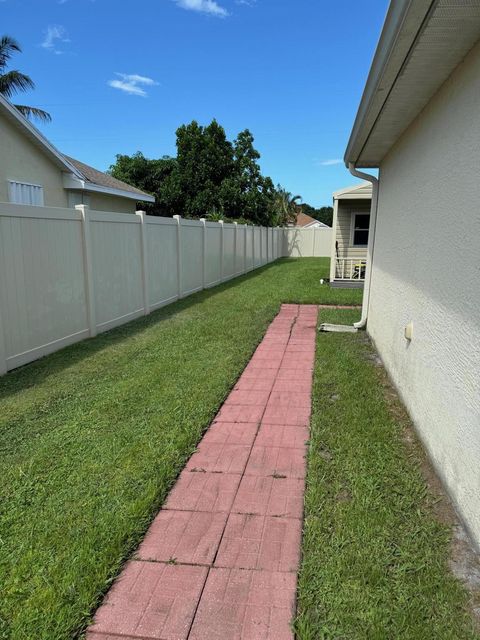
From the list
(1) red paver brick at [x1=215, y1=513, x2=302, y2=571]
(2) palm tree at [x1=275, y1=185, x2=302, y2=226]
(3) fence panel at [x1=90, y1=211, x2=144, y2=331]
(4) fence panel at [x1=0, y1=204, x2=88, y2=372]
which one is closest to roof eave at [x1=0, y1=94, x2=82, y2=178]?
(3) fence panel at [x1=90, y1=211, x2=144, y2=331]

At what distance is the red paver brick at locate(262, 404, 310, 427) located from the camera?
397 centimetres

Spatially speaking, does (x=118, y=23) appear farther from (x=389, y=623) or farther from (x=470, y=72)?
(x=389, y=623)

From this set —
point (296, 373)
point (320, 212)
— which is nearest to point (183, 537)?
point (296, 373)

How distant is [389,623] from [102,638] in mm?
1222

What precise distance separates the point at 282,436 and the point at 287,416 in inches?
16.4

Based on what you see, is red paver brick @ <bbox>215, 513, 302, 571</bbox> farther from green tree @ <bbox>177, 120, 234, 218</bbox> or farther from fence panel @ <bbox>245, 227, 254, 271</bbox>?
green tree @ <bbox>177, 120, 234, 218</bbox>

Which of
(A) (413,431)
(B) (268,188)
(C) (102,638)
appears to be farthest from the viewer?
(B) (268,188)

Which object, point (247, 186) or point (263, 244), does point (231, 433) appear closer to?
point (263, 244)

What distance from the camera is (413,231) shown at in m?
4.16

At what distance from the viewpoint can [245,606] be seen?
201cm

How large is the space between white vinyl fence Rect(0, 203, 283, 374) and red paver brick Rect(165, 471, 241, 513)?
3.17 metres

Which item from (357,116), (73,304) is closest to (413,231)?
(357,116)

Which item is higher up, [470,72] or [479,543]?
[470,72]

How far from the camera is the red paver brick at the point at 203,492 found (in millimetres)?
2758
